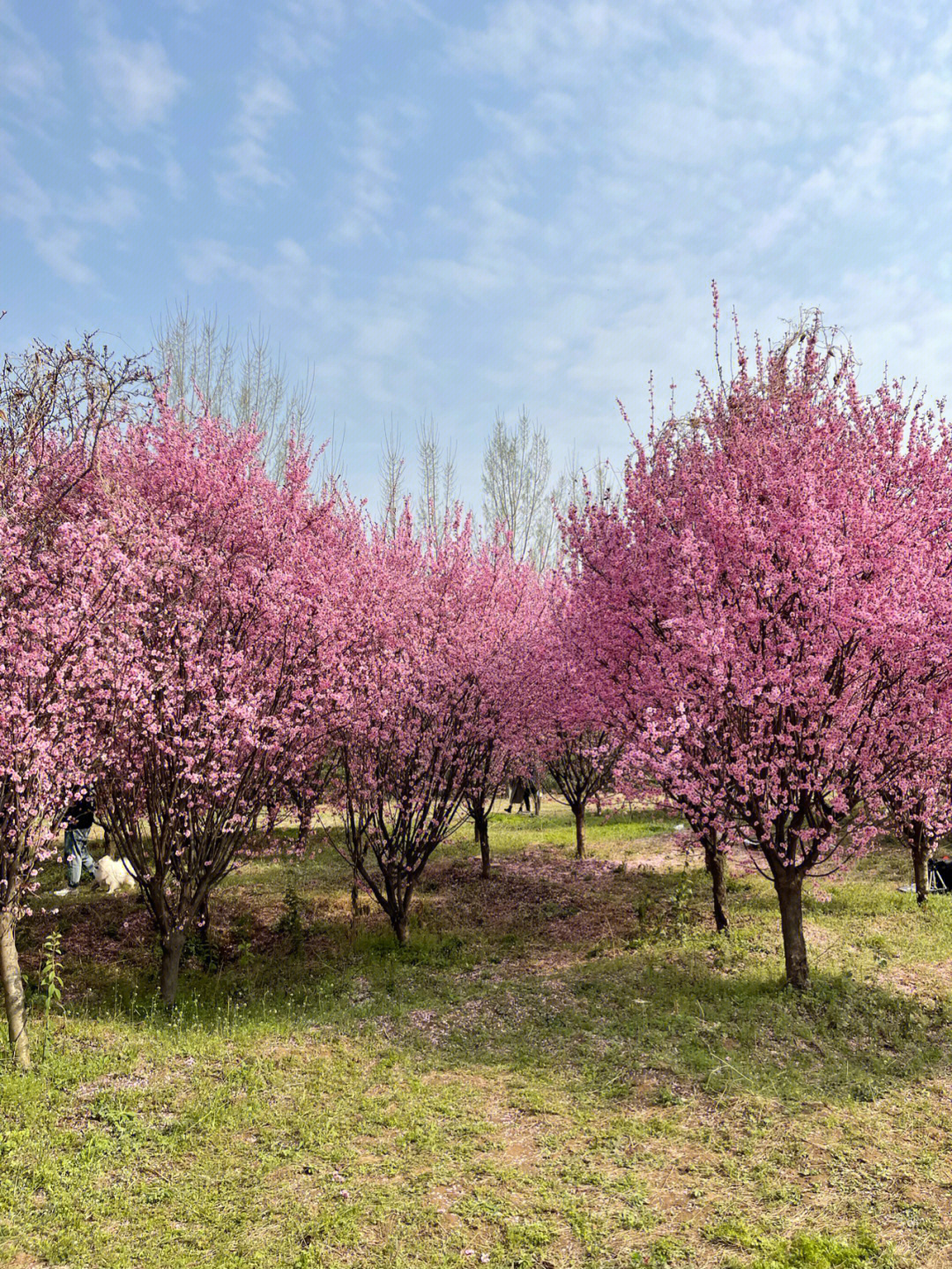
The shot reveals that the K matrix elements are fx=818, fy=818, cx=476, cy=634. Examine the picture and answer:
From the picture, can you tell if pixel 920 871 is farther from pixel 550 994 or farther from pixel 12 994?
pixel 12 994

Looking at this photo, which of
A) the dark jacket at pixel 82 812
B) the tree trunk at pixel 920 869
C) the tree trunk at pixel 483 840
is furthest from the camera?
the tree trunk at pixel 483 840

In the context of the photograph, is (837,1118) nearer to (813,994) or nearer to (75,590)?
(813,994)

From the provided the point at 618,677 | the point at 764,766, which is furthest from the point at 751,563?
the point at 618,677

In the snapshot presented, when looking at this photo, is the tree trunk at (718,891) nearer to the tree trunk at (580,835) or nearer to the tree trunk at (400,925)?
the tree trunk at (400,925)

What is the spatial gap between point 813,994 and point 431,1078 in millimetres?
3841

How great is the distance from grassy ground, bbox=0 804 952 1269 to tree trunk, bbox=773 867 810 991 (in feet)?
0.84

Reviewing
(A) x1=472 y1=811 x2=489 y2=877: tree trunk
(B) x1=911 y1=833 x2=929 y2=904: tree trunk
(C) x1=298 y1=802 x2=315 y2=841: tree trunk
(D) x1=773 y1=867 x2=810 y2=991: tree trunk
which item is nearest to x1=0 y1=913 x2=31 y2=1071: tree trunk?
(C) x1=298 y1=802 x2=315 y2=841: tree trunk

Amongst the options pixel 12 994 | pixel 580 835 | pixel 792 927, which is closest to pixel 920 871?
pixel 792 927

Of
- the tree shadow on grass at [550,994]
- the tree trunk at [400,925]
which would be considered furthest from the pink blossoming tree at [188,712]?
the tree trunk at [400,925]

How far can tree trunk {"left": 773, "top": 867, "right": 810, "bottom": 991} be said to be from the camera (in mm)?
7918

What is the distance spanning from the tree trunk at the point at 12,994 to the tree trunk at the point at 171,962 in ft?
4.46

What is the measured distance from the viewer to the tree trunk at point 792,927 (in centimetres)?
792

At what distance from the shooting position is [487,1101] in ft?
Result: 19.3

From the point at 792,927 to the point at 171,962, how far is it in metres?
5.96
